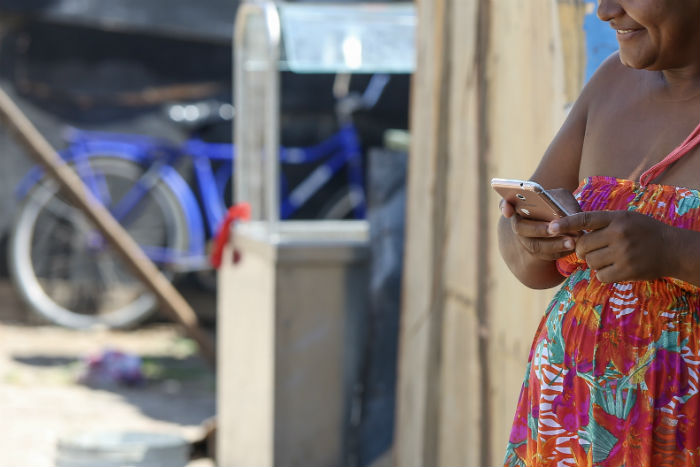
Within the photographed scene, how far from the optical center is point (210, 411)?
6266 millimetres

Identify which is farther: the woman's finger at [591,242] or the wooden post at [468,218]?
the wooden post at [468,218]

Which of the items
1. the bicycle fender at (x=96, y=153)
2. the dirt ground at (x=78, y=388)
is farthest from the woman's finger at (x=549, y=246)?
the bicycle fender at (x=96, y=153)

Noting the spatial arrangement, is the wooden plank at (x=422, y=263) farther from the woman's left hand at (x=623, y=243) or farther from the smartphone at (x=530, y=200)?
the woman's left hand at (x=623, y=243)

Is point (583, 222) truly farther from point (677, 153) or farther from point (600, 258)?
point (677, 153)

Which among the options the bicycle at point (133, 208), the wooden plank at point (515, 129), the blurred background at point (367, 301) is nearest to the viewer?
the wooden plank at point (515, 129)

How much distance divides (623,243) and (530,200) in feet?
0.53

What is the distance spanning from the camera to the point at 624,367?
5.22 feet

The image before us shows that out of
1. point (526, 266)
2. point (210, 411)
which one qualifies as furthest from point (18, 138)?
point (526, 266)

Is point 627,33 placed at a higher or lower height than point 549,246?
higher

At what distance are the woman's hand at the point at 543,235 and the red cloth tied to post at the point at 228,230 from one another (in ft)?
10.3

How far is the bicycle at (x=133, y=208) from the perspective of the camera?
7.89 m

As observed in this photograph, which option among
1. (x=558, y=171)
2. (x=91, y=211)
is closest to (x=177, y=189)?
(x=91, y=211)

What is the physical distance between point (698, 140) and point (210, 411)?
4.97 m

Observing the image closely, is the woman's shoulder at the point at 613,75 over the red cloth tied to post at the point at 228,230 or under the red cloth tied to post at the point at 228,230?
over
